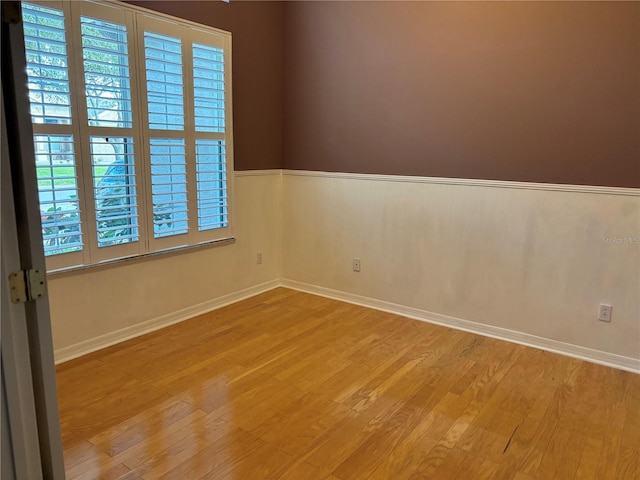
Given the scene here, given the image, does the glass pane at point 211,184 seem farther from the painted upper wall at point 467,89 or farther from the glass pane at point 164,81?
the painted upper wall at point 467,89

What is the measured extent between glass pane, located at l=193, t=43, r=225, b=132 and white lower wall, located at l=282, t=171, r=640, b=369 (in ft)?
3.12

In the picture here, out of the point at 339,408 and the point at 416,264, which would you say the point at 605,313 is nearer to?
the point at 416,264

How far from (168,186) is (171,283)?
0.73m

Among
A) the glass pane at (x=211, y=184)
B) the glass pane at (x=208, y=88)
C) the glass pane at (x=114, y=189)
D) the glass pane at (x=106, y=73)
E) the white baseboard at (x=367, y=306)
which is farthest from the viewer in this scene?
the glass pane at (x=211, y=184)

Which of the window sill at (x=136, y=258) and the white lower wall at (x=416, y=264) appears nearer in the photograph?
the window sill at (x=136, y=258)

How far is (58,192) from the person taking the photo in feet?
8.75

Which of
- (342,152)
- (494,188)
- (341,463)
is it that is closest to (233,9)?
(342,152)

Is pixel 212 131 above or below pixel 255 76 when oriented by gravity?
below

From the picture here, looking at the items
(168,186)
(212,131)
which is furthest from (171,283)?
(212,131)

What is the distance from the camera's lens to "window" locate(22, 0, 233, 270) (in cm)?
260

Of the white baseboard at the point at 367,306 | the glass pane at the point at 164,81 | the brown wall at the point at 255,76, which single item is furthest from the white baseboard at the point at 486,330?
the glass pane at the point at 164,81

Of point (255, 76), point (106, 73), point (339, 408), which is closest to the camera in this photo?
point (339, 408)

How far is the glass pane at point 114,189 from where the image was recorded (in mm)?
2873

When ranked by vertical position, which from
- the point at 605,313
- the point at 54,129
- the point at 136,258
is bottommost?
the point at 605,313
